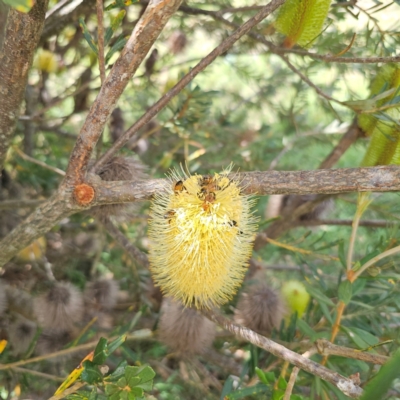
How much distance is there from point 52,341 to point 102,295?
189 millimetres

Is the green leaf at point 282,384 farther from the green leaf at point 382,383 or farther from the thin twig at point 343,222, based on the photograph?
the thin twig at point 343,222

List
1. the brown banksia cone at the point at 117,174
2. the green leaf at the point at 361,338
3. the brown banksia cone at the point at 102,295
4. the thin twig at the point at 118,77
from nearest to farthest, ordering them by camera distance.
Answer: the thin twig at the point at 118,77 < the green leaf at the point at 361,338 < the brown banksia cone at the point at 117,174 < the brown banksia cone at the point at 102,295

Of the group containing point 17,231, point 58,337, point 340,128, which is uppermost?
point 340,128

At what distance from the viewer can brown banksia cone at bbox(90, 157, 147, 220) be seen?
93 cm

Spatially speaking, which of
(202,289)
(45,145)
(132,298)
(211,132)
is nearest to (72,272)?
(132,298)

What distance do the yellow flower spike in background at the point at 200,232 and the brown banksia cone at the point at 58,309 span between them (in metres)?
0.42

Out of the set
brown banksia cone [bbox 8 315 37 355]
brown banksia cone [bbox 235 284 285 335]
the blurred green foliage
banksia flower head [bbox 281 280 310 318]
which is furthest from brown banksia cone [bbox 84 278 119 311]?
banksia flower head [bbox 281 280 310 318]

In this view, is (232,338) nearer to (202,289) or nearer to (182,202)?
(202,289)

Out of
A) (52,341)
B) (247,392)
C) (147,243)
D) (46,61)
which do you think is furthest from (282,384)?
(46,61)

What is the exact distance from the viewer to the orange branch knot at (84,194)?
2.46 feet

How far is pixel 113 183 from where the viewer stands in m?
0.75

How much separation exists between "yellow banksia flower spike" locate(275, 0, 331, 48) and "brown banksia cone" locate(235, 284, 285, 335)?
0.59 meters

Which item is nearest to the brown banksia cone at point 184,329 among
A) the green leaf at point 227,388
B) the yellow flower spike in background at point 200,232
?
the green leaf at point 227,388

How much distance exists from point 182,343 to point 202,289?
1.11ft
